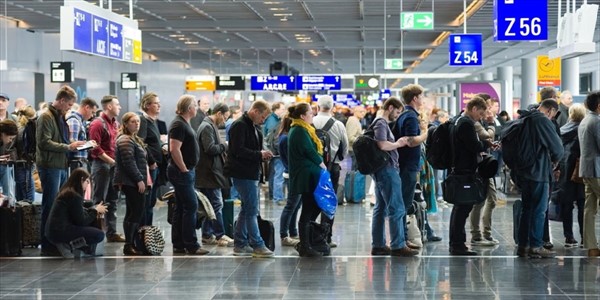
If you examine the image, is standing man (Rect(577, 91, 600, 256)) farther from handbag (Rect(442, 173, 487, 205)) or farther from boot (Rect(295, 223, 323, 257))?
boot (Rect(295, 223, 323, 257))

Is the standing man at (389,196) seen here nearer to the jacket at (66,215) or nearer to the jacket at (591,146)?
the jacket at (591,146)

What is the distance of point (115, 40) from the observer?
14.2m

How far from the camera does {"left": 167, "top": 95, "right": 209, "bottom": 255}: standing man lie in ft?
33.3

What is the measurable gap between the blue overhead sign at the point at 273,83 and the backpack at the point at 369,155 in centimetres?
→ 2923

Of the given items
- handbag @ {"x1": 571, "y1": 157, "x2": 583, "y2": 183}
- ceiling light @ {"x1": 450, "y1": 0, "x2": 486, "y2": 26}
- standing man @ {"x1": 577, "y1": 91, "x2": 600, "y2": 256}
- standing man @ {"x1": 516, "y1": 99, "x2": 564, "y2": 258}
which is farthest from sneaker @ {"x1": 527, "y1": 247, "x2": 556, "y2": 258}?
ceiling light @ {"x1": 450, "y1": 0, "x2": 486, "y2": 26}


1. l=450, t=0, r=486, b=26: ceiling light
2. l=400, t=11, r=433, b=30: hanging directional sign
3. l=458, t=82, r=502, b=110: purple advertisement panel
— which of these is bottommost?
l=458, t=82, r=502, b=110: purple advertisement panel

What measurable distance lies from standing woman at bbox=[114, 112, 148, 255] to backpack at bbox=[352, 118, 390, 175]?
90.8 inches

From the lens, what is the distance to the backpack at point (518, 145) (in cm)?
980

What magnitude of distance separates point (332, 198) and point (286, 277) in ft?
5.02

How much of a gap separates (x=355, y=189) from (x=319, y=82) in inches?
970

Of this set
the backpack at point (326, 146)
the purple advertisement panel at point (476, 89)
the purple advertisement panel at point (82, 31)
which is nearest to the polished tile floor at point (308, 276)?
the backpack at point (326, 146)

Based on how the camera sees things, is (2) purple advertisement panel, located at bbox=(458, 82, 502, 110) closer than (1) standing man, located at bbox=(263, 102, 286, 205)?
No

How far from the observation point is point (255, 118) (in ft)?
33.7

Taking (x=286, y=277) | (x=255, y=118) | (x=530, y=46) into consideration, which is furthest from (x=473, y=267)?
(x=530, y=46)
